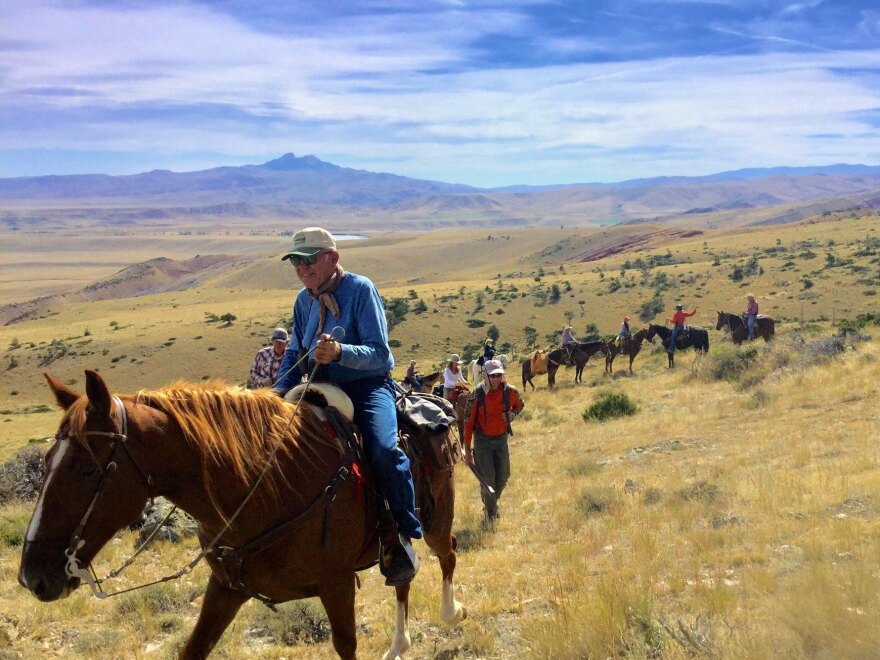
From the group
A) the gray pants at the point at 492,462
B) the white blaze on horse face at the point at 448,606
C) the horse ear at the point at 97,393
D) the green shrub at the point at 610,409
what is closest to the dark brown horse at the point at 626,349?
the green shrub at the point at 610,409

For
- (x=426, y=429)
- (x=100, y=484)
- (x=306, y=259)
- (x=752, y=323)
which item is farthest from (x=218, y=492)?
(x=752, y=323)

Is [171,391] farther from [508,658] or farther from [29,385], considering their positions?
[29,385]

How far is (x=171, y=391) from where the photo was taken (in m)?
3.64

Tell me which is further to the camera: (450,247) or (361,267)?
(450,247)

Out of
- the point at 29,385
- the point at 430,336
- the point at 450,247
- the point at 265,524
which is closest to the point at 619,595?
the point at 265,524

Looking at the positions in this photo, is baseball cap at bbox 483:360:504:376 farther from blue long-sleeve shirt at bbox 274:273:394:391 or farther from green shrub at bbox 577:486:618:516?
blue long-sleeve shirt at bbox 274:273:394:391

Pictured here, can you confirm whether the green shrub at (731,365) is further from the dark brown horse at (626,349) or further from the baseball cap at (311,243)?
the baseball cap at (311,243)

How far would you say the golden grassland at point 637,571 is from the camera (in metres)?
4.26

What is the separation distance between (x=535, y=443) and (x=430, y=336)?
28734mm

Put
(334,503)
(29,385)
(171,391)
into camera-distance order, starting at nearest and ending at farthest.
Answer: (171,391)
(334,503)
(29,385)

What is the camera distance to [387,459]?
428 centimetres

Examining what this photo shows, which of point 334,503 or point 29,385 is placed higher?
point 334,503

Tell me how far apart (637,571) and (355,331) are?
328cm

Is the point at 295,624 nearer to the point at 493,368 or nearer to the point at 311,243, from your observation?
the point at 311,243
